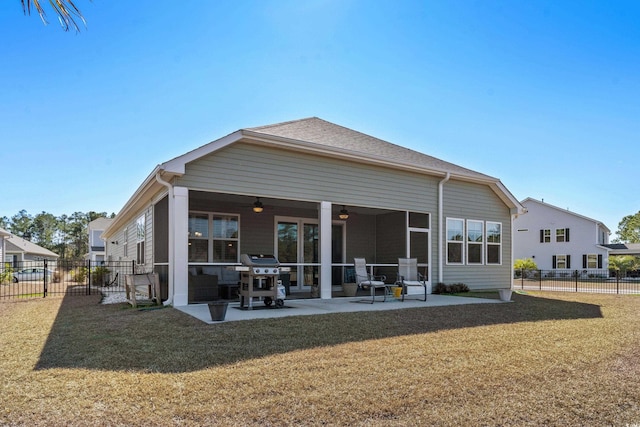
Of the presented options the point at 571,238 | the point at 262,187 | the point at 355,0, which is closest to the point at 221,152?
the point at 262,187

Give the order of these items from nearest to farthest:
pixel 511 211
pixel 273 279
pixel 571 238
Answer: pixel 273 279
pixel 511 211
pixel 571 238

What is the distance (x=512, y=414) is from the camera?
3133 mm

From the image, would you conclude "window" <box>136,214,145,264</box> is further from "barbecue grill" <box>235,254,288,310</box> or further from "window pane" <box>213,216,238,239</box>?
"barbecue grill" <box>235,254,288,310</box>

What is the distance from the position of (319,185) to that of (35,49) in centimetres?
684

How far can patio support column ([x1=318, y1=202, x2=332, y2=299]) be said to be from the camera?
9766 mm

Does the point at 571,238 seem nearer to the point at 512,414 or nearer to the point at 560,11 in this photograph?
the point at 560,11

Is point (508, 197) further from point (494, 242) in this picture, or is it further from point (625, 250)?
point (625, 250)

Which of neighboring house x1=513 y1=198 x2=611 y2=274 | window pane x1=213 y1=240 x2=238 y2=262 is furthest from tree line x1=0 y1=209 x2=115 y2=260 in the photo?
window pane x1=213 y1=240 x2=238 y2=262

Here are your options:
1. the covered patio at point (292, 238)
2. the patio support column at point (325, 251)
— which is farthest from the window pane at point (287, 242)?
the patio support column at point (325, 251)

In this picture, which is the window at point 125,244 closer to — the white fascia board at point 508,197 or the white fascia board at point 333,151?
the white fascia board at point 333,151

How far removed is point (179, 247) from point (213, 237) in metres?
3.46

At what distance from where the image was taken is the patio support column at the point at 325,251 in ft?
32.0

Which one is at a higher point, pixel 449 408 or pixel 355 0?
pixel 355 0

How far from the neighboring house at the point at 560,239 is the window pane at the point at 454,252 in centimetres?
2194
